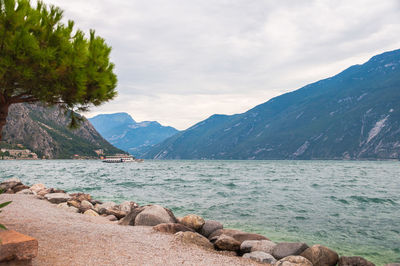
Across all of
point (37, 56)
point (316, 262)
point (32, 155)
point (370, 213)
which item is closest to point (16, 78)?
point (37, 56)

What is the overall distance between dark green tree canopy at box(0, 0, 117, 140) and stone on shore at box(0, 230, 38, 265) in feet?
12.0

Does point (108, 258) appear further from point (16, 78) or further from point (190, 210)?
point (190, 210)

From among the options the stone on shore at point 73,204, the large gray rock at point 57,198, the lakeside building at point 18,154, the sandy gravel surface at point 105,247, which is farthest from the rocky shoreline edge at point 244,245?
the lakeside building at point 18,154

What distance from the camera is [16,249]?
5.71 m

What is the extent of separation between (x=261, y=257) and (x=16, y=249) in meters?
6.59

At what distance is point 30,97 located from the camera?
834 cm

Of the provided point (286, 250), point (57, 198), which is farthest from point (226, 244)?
point (57, 198)

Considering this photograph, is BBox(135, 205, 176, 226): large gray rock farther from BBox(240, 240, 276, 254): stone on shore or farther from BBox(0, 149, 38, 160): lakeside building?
BBox(0, 149, 38, 160): lakeside building

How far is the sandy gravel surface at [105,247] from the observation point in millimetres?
7133

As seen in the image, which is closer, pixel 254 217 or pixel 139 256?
pixel 139 256

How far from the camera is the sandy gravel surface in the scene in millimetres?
7133

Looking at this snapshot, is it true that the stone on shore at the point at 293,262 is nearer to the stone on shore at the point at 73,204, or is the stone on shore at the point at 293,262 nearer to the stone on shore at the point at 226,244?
the stone on shore at the point at 226,244

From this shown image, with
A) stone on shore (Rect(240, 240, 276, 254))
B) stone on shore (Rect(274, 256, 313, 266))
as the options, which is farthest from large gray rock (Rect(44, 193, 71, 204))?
stone on shore (Rect(274, 256, 313, 266))

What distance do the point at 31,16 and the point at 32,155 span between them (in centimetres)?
18507
